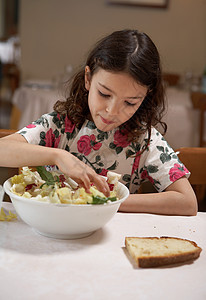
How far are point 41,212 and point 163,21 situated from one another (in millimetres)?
4208

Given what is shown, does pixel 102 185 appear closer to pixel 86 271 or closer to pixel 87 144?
pixel 86 271

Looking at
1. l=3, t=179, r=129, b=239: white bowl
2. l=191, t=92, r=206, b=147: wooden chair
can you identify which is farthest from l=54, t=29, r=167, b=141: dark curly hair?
Answer: l=191, t=92, r=206, b=147: wooden chair

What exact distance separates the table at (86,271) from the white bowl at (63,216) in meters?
0.03

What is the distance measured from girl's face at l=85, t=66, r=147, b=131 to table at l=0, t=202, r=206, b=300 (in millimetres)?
376

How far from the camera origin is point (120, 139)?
58.9 inches

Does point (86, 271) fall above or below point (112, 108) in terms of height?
below

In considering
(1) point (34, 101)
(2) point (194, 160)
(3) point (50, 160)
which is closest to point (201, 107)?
(1) point (34, 101)

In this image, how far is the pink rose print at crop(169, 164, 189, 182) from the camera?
133cm

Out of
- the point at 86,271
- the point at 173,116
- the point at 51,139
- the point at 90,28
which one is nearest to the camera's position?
the point at 86,271

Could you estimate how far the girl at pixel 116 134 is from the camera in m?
1.14

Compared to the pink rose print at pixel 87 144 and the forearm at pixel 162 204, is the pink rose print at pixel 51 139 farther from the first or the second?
the forearm at pixel 162 204

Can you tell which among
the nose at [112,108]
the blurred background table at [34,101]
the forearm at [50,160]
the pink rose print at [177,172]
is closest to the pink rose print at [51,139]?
the forearm at [50,160]

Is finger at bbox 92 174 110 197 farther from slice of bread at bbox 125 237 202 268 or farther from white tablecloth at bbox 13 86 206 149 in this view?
white tablecloth at bbox 13 86 206 149

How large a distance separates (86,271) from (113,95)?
0.57 meters
